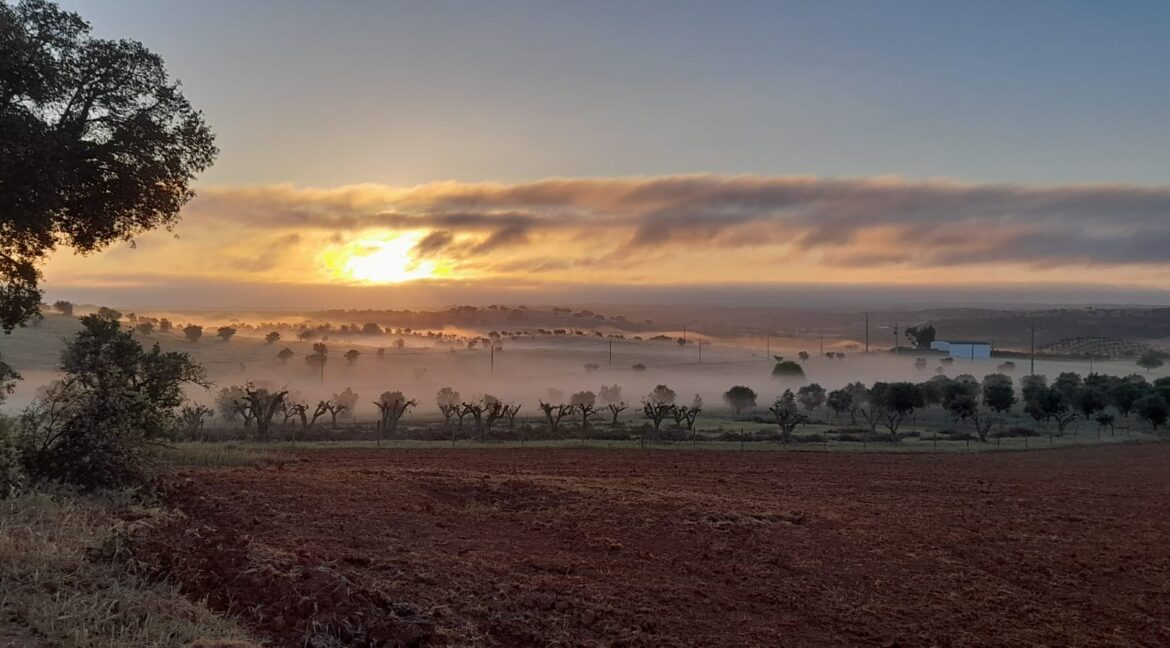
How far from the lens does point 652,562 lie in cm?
1098

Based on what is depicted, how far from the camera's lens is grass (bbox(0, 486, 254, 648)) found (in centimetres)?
552

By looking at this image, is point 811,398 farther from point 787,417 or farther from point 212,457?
point 212,457

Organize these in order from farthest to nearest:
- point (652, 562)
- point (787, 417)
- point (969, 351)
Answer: point (969, 351) → point (787, 417) → point (652, 562)

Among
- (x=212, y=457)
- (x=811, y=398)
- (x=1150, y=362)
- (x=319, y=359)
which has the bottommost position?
(x=212, y=457)

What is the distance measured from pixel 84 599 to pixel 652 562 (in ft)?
23.1

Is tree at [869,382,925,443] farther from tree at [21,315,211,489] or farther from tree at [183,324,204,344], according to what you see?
tree at [183,324,204,344]

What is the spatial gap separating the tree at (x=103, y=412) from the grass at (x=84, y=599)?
302 centimetres

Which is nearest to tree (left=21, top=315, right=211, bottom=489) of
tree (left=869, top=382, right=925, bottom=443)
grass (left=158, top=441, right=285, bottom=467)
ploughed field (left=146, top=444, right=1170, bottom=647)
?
ploughed field (left=146, top=444, right=1170, bottom=647)

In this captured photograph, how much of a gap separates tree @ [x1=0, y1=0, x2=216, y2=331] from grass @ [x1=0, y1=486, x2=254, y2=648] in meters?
5.50

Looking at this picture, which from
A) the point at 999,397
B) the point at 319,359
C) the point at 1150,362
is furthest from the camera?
the point at 1150,362

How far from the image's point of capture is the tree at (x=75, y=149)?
1090cm

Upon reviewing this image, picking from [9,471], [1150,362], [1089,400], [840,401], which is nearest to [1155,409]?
[1089,400]

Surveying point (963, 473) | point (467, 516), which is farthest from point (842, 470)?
point (467, 516)

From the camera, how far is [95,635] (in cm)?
549
